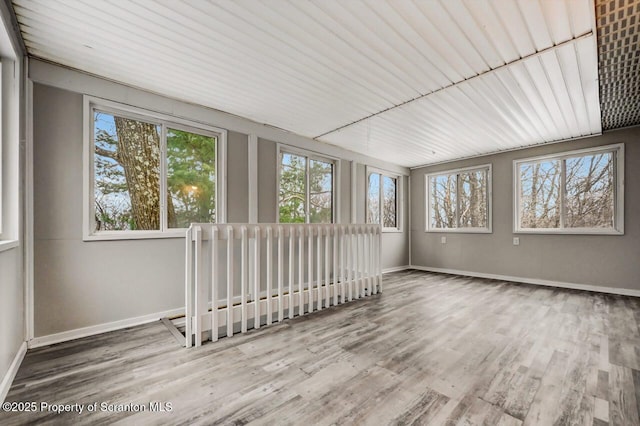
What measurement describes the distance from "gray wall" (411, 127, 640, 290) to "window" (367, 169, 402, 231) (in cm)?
47

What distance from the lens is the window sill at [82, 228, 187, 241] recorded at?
8.57 ft

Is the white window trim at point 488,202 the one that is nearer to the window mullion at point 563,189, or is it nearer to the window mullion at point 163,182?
the window mullion at point 563,189

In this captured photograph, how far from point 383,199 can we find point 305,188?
2.21 meters

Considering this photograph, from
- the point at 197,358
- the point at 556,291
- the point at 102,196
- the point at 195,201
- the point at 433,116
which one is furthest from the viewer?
the point at 556,291

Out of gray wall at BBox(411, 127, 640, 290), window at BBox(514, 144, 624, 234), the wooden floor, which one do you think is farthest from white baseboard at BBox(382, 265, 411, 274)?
the wooden floor

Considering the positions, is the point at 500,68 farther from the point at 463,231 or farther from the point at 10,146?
the point at 10,146

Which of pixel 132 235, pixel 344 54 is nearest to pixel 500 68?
pixel 344 54

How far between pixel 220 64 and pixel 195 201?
1.62 meters

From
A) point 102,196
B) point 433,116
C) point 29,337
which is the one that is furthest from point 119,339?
point 433,116

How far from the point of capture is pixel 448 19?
1.90 metres

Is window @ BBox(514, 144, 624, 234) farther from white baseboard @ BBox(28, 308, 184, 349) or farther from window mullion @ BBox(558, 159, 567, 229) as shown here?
white baseboard @ BBox(28, 308, 184, 349)

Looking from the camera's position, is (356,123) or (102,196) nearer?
(102,196)

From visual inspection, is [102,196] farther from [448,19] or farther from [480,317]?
[480,317]

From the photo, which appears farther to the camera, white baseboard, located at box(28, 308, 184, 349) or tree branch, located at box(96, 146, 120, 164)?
tree branch, located at box(96, 146, 120, 164)
